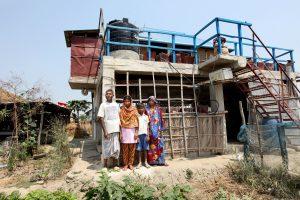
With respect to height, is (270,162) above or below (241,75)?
below

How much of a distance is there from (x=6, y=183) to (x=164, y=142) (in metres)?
4.36

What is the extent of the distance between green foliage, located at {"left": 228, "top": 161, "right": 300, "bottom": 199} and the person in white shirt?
2.91 m

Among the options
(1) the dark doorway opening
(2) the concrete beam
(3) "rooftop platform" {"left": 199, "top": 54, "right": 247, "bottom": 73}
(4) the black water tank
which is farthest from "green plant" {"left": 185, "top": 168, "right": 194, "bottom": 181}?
(1) the dark doorway opening

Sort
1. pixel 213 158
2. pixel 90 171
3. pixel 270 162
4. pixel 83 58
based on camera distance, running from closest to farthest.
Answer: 1. pixel 270 162
2. pixel 90 171
3. pixel 213 158
4. pixel 83 58

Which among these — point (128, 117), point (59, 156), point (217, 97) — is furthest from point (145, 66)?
point (59, 156)

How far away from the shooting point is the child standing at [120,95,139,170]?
20.8ft

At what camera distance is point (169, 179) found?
19.9 ft

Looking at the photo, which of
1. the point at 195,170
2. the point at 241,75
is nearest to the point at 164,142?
the point at 195,170

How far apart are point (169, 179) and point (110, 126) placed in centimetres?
187

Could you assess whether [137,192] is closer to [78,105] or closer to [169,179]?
[169,179]

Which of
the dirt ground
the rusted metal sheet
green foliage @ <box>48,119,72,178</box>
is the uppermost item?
the rusted metal sheet

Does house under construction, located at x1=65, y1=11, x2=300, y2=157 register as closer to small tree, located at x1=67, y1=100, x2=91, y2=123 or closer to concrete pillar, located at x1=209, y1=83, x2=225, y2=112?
concrete pillar, located at x1=209, y1=83, x2=225, y2=112

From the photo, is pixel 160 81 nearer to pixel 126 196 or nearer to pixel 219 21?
pixel 219 21

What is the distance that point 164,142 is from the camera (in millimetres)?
7496
